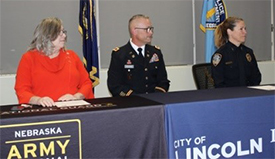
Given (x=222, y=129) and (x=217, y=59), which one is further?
(x=217, y=59)

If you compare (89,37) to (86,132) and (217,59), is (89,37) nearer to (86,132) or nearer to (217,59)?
(217,59)

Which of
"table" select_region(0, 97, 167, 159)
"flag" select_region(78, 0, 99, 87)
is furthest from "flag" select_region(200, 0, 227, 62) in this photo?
"table" select_region(0, 97, 167, 159)

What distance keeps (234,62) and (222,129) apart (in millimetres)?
1487

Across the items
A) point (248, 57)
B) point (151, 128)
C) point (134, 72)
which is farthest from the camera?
point (248, 57)

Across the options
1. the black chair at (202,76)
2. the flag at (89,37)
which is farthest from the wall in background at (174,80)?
the black chair at (202,76)

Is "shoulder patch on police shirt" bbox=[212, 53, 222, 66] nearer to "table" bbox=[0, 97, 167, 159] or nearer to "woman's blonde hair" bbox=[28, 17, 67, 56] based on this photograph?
"woman's blonde hair" bbox=[28, 17, 67, 56]

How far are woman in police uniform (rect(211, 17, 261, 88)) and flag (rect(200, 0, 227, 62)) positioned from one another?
1843 millimetres

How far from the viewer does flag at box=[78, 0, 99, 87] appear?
466 cm

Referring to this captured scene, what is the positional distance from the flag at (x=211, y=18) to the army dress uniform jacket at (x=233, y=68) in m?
1.91

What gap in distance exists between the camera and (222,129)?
6.30ft

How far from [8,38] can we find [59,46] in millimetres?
2182

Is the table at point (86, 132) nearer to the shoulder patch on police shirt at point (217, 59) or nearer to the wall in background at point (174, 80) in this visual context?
the shoulder patch on police shirt at point (217, 59)

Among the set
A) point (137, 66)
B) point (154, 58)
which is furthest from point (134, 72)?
point (154, 58)

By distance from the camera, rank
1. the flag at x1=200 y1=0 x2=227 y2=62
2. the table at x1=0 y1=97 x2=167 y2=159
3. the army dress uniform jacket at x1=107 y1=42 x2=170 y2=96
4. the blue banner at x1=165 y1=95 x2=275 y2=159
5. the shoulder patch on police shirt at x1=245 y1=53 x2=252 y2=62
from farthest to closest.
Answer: the flag at x1=200 y1=0 x2=227 y2=62 < the shoulder patch on police shirt at x1=245 y1=53 x2=252 y2=62 < the army dress uniform jacket at x1=107 y1=42 x2=170 y2=96 < the blue banner at x1=165 y1=95 x2=275 y2=159 < the table at x1=0 y1=97 x2=167 y2=159
